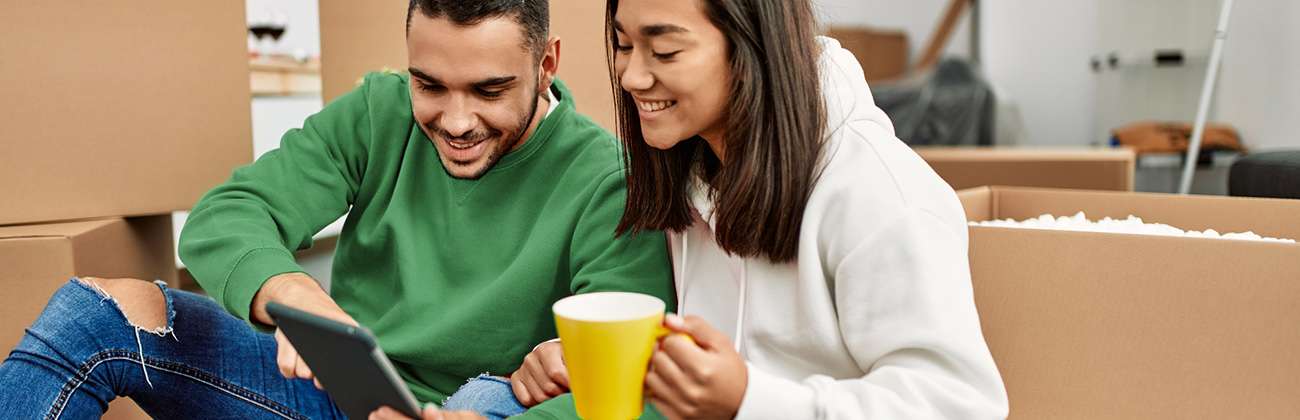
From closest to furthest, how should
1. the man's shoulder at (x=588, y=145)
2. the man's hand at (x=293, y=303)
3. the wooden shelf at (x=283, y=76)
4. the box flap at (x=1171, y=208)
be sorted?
the man's hand at (x=293, y=303) < the man's shoulder at (x=588, y=145) < the box flap at (x=1171, y=208) < the wooden shelf at (x=283, y=76)

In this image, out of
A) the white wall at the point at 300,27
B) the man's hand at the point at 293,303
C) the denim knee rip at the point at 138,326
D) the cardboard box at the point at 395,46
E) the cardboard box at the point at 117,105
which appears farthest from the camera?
the white wall at the point at 300,27

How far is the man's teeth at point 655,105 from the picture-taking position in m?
0.76

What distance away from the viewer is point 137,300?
0.93m

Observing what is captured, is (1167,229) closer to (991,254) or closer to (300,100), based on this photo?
(991,254)

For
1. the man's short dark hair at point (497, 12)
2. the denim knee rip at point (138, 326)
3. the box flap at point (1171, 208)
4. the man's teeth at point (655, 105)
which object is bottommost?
the denim knee rip at point (138, 326)

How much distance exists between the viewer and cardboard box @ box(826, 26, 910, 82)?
465 centimetres

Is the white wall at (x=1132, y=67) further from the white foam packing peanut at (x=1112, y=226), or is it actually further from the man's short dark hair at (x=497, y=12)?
the man's short dark hair at (x=497, y=12)

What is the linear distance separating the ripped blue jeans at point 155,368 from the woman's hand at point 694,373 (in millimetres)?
291

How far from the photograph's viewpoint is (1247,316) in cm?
93

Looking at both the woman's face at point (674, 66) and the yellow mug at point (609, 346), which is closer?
the yellow mug at point (609, 346)

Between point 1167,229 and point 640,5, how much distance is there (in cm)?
68

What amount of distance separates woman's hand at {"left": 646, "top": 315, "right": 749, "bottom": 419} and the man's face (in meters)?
0.43

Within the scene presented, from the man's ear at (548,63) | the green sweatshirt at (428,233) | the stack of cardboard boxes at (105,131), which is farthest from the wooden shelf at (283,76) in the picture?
the man's ear at (548,63)

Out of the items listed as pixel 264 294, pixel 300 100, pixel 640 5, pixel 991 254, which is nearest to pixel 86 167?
pixel 264 294
